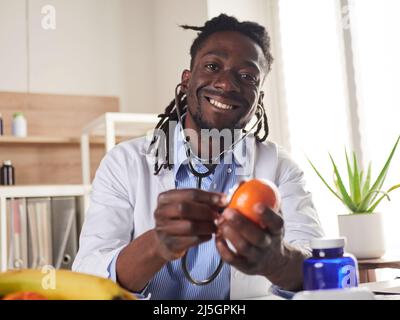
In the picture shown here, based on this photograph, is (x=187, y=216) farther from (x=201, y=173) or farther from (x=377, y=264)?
(x=377, y=264)

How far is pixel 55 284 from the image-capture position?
0.37 m

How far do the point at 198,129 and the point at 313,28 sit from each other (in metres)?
1.25

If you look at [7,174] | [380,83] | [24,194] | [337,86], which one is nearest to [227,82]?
[380,83]

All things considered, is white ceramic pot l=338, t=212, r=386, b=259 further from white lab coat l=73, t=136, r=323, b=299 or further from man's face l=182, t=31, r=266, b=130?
man's face l=182, t=31, r=266, b=130

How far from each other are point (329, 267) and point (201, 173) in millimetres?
434

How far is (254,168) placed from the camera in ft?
2.94

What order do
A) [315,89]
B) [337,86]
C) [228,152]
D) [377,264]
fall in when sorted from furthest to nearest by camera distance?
1. [315,89]
2. [337,86]
3. [377,264]
4. [228,152]

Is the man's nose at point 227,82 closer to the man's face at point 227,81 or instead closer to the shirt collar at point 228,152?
the man's face at point 227,81

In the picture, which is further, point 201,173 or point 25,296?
point 201,173

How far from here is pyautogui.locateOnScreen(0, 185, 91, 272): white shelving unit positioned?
1.73 meters

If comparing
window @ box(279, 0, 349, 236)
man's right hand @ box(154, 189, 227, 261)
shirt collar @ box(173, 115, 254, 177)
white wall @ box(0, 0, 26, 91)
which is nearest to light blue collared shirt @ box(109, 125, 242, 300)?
shirt collar @ box(173, 115, 254, 177)

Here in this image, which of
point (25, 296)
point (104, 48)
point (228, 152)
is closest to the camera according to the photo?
point (25, 296)

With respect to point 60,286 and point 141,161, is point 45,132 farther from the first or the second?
point 60,286

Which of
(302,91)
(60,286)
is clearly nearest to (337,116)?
(302,91)
